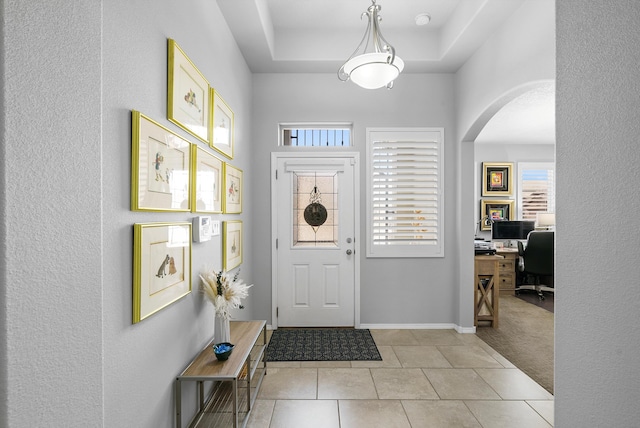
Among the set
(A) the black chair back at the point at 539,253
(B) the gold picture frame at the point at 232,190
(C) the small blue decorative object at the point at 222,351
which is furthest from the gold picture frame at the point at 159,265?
(A) the black chair back at the point at 539,253

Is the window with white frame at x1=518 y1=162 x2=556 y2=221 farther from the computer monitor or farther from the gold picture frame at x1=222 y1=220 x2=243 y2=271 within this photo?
the gold picture frame at x1=222 y1=220 x2=243 y2=271

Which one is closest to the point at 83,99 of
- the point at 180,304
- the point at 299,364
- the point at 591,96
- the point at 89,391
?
the point at 89,391

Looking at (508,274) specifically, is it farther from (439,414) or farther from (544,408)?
(439,414)

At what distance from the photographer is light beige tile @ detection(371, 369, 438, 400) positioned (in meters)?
2.41

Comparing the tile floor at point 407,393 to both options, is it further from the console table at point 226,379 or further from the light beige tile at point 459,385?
the console table at point 226,379

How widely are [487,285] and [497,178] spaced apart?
321 cm

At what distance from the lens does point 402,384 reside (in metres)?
2.56

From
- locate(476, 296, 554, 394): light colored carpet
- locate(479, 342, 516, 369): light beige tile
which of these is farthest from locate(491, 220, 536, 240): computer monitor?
locate(479, 342, 516, 369): light beige tile

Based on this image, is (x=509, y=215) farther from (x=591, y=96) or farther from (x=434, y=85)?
(x=591, y=96)

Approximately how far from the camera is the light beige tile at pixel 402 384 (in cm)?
241

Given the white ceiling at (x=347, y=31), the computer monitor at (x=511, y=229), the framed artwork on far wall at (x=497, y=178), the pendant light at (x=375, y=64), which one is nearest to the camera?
the pendant light at (x=375, y=64)

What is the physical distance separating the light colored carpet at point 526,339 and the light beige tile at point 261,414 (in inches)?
82.5

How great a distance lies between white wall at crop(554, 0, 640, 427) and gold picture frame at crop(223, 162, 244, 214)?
7.32 ft

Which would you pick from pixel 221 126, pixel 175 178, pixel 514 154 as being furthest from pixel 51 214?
pixel 514 154
